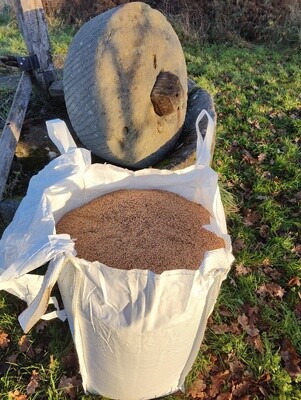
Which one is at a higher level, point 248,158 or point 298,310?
point 248,158

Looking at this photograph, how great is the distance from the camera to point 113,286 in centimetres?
157

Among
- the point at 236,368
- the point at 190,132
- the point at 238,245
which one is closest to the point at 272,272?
the point at 238,245

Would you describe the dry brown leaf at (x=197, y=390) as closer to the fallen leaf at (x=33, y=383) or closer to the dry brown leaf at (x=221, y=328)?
the dry brown leaf at (x=221, y=328)

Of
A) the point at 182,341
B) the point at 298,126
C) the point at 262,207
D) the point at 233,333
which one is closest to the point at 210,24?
the point at 298,126

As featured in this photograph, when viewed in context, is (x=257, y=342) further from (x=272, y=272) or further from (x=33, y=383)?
(x=33, y=383)

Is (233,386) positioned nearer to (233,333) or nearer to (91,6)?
(233,333)

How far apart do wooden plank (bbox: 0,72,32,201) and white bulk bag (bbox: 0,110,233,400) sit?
109 cm

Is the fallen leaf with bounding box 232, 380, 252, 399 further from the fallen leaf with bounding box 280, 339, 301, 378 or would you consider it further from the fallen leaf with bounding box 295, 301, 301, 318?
the fallen leaf with bounding box 295, 301, 301, 318

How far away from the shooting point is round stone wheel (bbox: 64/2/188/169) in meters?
2.74

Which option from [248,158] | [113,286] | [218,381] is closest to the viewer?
[113,286]

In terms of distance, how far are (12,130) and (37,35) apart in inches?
41.4

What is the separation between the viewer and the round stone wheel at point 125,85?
274cm

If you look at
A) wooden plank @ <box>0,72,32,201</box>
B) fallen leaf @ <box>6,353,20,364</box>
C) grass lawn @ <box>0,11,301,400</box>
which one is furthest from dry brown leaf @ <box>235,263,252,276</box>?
wooden plank @ <box>0,72,32,201</box>

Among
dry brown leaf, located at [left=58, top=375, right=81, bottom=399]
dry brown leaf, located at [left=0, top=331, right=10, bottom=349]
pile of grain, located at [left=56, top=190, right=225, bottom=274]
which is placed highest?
pile of grain, located at [left=56, top=190, right=225, bottom=274]
